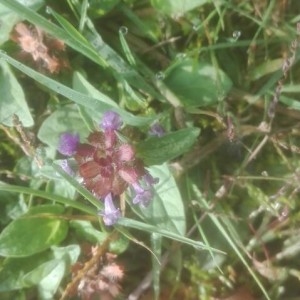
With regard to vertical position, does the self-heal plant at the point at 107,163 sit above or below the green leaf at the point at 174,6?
below

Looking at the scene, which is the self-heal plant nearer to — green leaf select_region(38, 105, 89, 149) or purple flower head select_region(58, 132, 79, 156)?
purple flower head select_region(58, 132, 79, 156)

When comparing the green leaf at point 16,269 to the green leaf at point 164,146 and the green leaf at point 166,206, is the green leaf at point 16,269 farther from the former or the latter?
the green leaf at point 164,146

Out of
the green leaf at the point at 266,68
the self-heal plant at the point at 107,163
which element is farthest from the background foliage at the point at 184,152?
the self-heal plant at the point at 107,163

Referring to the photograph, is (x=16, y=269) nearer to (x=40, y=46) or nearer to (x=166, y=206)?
(x=166, y=206)

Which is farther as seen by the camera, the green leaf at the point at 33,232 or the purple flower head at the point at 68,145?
the green leaf at the point at 33,232

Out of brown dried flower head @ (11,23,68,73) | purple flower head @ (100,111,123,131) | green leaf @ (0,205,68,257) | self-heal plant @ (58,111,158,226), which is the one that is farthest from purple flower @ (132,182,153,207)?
brown dried flower head @ (11,23,68,73)

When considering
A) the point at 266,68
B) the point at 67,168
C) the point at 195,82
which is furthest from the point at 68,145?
the point at 266,68

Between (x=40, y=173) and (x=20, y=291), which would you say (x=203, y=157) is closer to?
(x=40, y=173)
